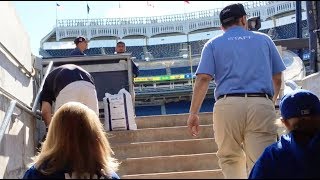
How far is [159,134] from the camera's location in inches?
260

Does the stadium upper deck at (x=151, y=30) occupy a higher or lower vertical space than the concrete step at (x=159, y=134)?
higher

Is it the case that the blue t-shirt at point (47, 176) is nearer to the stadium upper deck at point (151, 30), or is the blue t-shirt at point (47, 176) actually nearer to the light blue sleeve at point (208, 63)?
the light blue sleeve at point (208, 63)

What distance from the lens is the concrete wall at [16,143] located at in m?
4.28

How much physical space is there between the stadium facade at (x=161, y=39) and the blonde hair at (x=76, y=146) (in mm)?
31063

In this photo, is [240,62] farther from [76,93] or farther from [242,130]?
[76,93]

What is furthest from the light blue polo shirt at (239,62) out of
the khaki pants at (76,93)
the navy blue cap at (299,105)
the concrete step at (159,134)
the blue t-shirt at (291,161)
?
the concrete step at (159,134)

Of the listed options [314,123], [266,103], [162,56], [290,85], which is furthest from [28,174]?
[162,56]

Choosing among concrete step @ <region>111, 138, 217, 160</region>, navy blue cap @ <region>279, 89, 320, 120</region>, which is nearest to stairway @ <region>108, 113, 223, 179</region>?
concrete step @ <region>111, 138, 217, 160</region>

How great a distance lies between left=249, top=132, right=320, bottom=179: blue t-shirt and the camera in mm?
2092

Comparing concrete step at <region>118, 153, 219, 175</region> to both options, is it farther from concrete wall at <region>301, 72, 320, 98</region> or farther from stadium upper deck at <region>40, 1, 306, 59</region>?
stadium upper deck at <region>40, 1, 306, 59</region>

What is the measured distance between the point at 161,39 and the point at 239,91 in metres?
40.6

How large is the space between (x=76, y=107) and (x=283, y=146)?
0.94m

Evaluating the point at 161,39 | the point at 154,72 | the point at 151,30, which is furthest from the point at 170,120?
the point at 151,30

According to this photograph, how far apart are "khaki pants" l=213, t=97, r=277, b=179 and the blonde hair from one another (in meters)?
1.54
